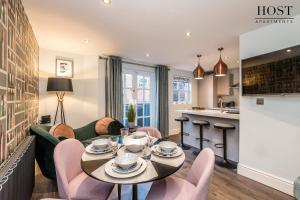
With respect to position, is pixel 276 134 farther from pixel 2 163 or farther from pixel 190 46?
pixel 2 163

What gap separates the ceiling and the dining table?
1.60m

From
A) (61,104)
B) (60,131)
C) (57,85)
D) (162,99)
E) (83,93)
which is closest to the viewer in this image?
(60,131)

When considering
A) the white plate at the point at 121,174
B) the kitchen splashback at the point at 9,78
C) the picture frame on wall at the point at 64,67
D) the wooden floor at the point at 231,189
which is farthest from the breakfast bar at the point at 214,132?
the kitchen splashback at the point at 9,78

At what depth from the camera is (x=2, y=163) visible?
1264mm

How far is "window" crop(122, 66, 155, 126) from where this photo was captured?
460cm

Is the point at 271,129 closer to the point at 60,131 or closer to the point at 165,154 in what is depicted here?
the point at 165,154

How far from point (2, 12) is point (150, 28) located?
5.56ft

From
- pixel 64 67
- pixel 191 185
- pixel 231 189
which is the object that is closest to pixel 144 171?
pixel 191 185

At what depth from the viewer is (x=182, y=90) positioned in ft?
20.1

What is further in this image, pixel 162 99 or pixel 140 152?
pixel 162 99

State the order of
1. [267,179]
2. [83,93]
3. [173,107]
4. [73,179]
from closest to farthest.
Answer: [73,179] → [267,179] → [83,93] → [173,107]

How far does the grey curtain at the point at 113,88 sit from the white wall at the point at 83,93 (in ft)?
0.45

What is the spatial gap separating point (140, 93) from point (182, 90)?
195 centimetres

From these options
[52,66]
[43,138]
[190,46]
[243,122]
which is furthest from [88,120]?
[243,122]
